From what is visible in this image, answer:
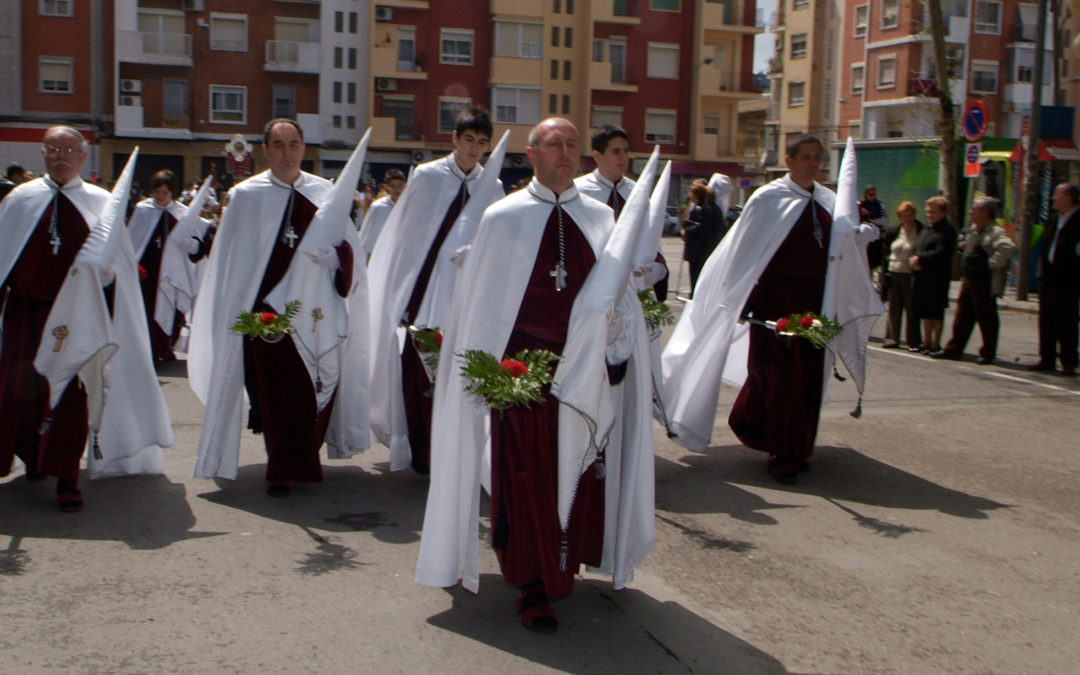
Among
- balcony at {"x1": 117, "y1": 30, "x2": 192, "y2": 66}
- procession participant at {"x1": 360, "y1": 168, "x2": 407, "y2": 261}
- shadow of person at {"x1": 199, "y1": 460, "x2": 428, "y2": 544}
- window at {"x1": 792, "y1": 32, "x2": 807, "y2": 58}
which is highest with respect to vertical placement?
window at {"x1": 792, "y1": 32, "x2": 807, "y2": 58}

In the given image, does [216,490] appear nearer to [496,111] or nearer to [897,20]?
[496,111]

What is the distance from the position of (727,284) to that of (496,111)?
151 feet

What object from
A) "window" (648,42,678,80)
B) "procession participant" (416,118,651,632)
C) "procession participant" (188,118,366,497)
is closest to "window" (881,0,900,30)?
"window" (648,42,678,80)

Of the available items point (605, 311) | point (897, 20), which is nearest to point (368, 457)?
point (605, 311)

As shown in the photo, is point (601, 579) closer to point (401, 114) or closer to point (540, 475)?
point (540, 475)

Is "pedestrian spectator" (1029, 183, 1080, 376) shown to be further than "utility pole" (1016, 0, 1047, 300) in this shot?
No

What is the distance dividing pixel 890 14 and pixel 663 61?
1111 centimetres

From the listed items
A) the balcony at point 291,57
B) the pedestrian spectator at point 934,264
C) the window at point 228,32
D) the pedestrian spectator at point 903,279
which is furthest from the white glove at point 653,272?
the window at point 228,32

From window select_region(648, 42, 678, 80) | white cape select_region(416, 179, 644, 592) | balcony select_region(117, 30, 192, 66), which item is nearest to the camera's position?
white cape select_region(416, 179, 644, 592)

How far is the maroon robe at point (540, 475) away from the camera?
4.61 m

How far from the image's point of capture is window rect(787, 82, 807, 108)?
64.4 metres

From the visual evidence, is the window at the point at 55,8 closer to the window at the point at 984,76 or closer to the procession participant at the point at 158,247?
the procession participant at the point at 158,247

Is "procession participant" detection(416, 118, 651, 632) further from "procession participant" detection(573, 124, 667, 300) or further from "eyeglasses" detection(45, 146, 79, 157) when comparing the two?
"eyeglasses" detection(45, 146, 79, 157)

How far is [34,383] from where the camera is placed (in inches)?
251
